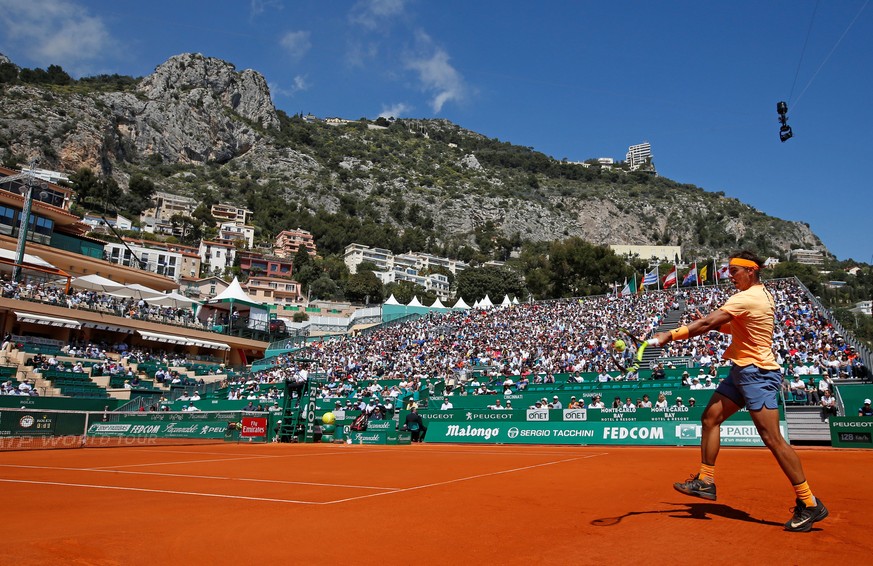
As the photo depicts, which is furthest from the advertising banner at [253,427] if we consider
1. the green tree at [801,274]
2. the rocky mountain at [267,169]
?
the rocky mountain at [267,169]

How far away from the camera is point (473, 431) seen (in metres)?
22.9

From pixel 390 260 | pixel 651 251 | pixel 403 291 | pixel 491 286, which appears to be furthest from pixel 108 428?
pixel 651 251

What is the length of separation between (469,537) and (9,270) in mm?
52124

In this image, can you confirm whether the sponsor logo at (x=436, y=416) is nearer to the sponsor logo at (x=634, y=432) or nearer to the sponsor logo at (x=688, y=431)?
the sponsor logo at (x=634, y=432)

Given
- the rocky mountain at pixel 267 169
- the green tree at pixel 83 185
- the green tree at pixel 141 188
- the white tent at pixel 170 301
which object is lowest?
the white tent at pixel 170 301

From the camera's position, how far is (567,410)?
21578 millimetres

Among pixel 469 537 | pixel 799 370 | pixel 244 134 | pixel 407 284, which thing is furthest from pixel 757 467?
pixel 244 134

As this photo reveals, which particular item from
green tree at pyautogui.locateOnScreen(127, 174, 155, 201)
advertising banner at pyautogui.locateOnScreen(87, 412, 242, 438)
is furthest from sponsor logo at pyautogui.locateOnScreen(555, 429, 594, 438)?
green tree at pyautogui.locateOnScreen(127, 174, 155, 201)

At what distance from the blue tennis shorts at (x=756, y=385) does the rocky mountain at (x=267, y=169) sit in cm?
14000

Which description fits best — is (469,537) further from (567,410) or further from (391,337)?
(391,337)

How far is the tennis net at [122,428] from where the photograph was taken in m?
21.2

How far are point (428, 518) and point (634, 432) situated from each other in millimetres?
15834

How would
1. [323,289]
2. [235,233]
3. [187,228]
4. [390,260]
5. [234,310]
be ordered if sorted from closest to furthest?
[234,310]
[323,289]
[187,228]
[235,233]
[390,260]

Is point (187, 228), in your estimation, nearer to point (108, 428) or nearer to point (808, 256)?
point (108, 428)
